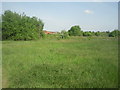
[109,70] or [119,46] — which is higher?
[119,46]

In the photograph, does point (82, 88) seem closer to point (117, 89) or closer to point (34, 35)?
point (117, 89)

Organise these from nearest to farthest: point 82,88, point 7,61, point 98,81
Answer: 1. point 82,88
2. point 98,81
3. point 7,61

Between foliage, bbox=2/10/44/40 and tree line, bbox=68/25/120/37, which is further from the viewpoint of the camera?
foliage, bbox=2/10/44/40

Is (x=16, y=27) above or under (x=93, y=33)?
above

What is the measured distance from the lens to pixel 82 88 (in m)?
2.76

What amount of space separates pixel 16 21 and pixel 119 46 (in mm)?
12550

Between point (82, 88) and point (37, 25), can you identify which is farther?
point (37, 25)

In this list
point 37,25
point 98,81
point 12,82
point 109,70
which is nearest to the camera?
point 98,81

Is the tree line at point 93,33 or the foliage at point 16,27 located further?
the foliage at point 16,27

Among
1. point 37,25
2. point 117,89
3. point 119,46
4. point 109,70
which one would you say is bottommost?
point 117,89

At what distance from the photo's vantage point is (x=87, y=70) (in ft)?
11.7

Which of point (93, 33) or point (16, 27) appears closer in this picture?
point (16, 27)

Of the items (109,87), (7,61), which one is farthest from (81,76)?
(7,61)

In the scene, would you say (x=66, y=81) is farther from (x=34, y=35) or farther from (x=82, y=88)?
(x=34, y=35)
